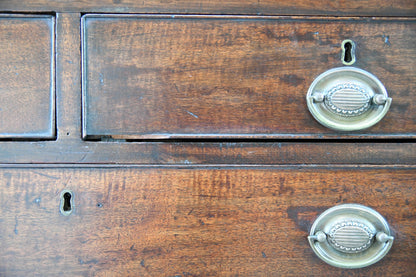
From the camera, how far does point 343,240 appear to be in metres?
0.45

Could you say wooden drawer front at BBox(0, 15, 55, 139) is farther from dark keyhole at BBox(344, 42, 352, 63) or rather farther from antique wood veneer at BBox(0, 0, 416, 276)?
dark keyhole at BBox(344, 42, 352, 63)

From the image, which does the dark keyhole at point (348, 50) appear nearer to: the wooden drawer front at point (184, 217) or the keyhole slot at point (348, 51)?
the keyhole slot at point (348, 51)

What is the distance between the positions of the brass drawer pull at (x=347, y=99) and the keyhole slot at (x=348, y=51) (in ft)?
0.04

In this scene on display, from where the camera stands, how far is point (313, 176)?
472 millimetres

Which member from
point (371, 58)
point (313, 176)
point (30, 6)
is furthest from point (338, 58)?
point (30, 6)

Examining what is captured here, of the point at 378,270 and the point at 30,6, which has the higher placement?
the point at 30,6

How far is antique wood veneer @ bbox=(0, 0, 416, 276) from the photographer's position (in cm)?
46

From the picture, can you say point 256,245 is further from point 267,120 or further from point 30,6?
point 30,6

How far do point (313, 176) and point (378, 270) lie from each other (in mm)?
151

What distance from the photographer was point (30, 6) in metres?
0.46

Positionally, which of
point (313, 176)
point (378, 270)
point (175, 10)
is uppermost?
point (175, 10)

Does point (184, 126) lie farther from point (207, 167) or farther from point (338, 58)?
point (338, 58)

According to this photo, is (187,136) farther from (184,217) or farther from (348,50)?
(348,50)

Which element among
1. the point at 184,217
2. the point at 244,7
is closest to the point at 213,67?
the point at 244,7
